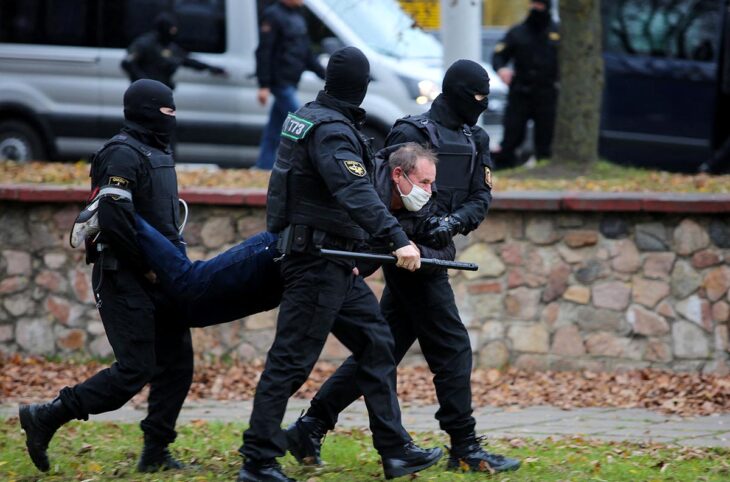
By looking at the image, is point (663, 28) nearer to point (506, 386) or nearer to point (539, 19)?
point (539, 19)

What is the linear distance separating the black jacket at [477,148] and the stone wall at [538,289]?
2680 millimetres

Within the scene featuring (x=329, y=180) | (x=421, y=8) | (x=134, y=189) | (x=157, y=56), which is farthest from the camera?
(x=421, y=8)

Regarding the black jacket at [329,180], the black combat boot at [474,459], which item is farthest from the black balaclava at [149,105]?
the black combat boot at [474,459]

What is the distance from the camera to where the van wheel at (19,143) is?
13367 millimetres

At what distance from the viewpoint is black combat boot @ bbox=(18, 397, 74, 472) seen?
5816mm

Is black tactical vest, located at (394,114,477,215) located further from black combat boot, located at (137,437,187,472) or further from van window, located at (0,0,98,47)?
van window, located at (0,0,98,47)

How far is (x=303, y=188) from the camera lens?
18.1 feet

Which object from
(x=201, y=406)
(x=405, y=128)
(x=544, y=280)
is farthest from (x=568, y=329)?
(x=405, y=128)

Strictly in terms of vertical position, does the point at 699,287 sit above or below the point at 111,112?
below

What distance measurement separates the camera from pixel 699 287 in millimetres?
8539

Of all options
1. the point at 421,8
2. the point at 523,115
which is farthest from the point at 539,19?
the point at 421,8

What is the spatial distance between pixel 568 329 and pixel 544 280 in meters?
0.37

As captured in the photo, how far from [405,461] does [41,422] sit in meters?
1.65

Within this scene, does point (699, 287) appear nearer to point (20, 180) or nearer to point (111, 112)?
point (20, 180)
